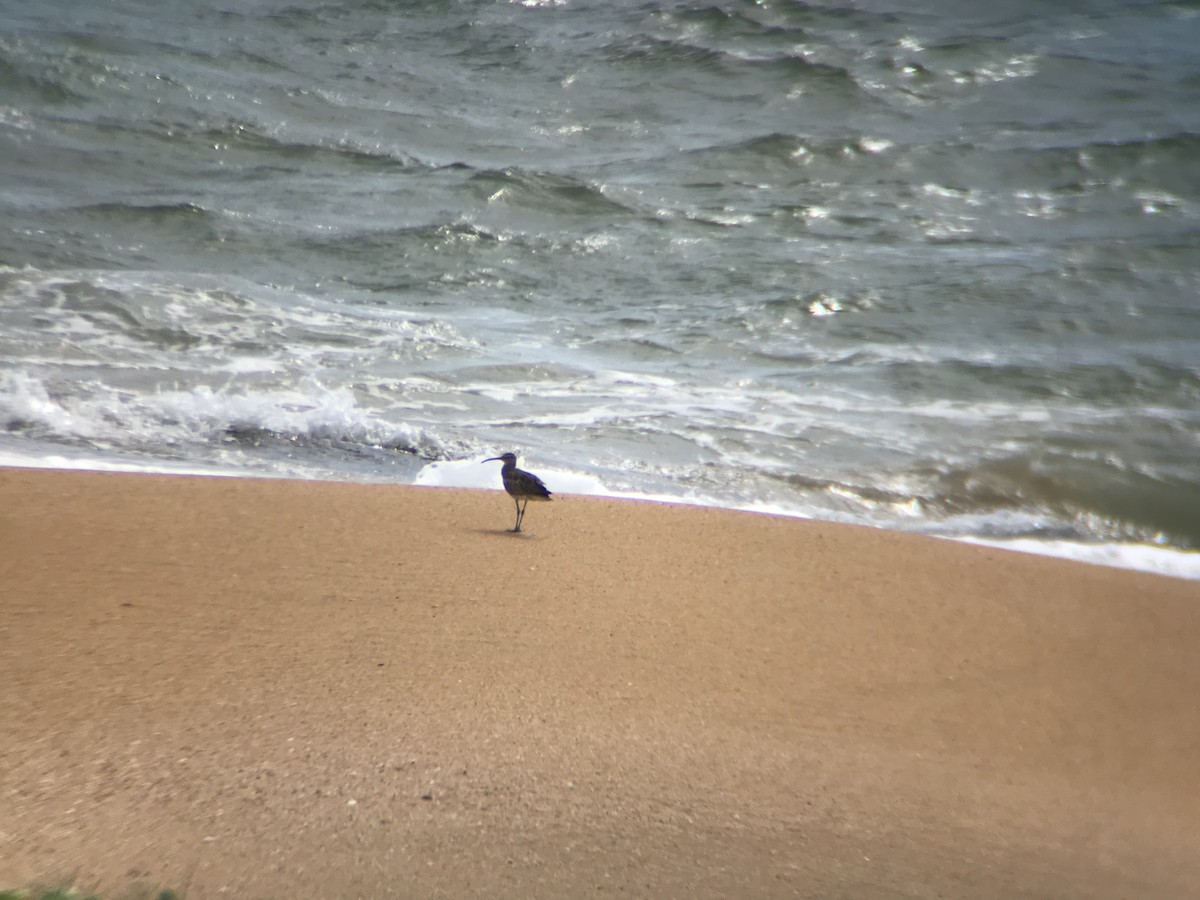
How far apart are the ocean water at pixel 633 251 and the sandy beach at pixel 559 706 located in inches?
45.2

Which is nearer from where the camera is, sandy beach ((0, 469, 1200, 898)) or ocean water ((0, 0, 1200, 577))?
sandy beach ((0, 469, 1200, 898))

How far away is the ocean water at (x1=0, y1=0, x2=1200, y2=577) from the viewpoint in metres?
5.69

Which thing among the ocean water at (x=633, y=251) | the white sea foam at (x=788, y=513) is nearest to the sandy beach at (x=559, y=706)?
the white sea foam at (x=788, y=513)

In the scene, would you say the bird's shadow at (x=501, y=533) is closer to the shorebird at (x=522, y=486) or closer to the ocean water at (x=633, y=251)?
the shorebird at (x=522, y=486)

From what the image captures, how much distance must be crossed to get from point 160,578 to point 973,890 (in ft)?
7.02

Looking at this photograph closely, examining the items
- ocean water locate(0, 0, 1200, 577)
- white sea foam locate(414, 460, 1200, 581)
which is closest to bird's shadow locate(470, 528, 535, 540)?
white sea foam locate(414, 460, 1200, 581)

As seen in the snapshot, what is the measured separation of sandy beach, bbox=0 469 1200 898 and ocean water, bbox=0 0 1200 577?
1.15m

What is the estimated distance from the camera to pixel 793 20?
15.8 metres

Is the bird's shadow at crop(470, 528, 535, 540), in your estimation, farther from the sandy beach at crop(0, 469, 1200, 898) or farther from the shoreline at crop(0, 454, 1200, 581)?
the shoreline at crop(0, 454, 1200, 581)

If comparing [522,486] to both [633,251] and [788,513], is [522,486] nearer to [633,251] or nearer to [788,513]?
[788,513]

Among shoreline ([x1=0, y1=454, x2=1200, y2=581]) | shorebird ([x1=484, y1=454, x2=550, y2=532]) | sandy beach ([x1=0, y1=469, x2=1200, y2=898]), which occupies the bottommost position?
shoreline ([x1=0, y1=454, x2=1200, y2=581])

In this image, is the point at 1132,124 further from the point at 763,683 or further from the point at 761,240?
the point at 763,683

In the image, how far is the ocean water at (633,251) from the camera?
5691mm

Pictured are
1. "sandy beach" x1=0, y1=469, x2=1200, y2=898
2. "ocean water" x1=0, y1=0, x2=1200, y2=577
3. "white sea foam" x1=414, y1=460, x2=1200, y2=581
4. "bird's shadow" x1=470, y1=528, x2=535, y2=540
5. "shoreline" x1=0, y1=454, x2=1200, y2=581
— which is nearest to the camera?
"sandy beach" x1=0, y1=469, x2=1200, y2=898
